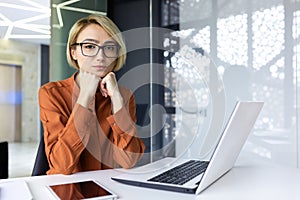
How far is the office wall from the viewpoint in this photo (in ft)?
11.6

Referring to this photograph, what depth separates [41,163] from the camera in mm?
1096

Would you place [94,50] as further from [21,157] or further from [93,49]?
[21,157]

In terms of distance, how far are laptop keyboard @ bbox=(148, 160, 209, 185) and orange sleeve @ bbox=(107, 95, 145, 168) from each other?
0.22 meters

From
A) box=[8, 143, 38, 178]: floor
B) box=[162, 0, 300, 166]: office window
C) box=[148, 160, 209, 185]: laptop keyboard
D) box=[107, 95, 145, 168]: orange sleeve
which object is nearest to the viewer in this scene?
box=[148, 160, 209, 185]: laptop keyboard

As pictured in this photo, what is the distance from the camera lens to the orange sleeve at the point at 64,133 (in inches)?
37.1

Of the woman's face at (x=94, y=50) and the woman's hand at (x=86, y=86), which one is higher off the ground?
the woman's face at (x=94, y=50)

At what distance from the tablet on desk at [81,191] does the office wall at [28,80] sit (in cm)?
299

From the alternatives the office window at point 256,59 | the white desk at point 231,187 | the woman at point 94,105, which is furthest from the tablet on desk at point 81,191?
the office window at point 256,59

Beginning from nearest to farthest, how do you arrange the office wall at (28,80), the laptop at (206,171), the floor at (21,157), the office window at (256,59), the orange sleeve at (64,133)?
the laptop at (206,171) < the orange sleeve at (64,133) < the office window at (256,59) < the floor at (21,157) < the office wall at (28,80)

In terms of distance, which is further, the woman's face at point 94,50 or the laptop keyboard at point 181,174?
the woman's face at point 94,50

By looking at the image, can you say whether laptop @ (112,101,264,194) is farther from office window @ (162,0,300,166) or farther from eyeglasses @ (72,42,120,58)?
office window @ (162,0,300,166)

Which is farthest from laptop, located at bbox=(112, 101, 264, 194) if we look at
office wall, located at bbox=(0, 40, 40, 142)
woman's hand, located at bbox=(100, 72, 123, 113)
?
office wall, located at bbox=(0, 40, 40, 142)

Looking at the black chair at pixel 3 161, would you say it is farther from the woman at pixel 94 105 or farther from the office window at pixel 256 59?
the office window at pixel 256 59

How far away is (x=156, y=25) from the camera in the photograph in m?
3.21
